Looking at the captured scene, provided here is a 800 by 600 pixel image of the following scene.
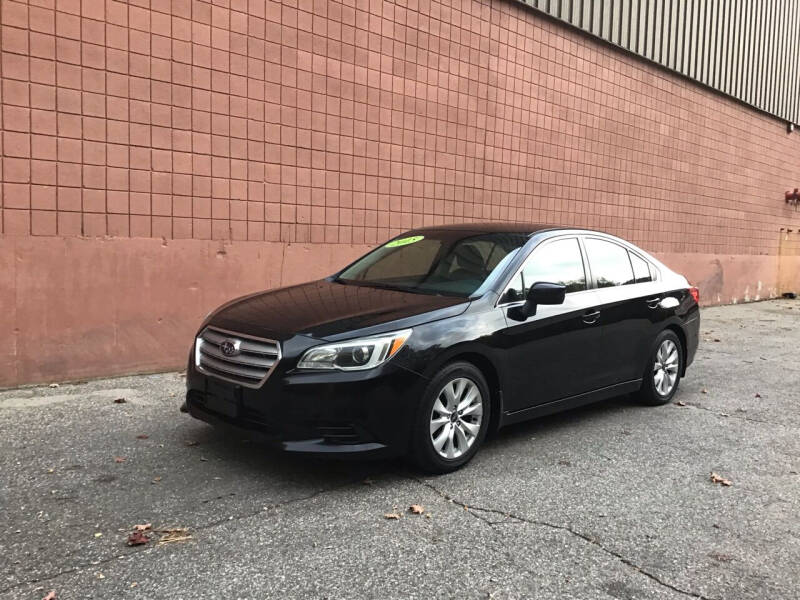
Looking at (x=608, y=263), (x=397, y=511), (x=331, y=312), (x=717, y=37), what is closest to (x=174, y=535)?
(x=397, y=511)

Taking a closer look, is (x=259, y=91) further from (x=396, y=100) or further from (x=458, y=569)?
(x=458, y=569)

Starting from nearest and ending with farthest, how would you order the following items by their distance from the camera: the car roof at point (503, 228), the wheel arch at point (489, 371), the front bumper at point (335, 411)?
the front bumper at point (335, 411)
the wheel arch at point (489, 371)
the car roof at point (503, 228)

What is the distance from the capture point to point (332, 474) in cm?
413

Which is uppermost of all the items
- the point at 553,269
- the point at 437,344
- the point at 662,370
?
the point at 553,269

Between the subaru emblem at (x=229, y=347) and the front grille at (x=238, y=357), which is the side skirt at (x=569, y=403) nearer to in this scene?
the front grille at (x=238, y=357)

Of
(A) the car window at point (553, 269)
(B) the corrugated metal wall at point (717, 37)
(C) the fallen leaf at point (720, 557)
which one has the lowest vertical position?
(C) the fallen leaf at point (720, 557)

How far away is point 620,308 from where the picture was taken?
215 inches

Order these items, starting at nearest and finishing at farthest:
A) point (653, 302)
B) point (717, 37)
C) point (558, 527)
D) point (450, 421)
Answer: point (558, 527), point (450, 421), point (653, 302), point (717, 37)

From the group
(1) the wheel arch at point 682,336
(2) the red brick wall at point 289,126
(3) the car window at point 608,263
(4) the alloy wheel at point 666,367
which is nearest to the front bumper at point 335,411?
(3) the car window at point 608,263

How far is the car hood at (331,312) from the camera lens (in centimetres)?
393

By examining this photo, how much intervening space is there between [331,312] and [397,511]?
48.8 inches

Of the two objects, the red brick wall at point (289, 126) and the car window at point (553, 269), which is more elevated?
the red brick wall at point (289, 126)

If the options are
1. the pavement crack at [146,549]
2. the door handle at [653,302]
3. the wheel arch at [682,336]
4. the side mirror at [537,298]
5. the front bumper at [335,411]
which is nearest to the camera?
the pavement crack at [146,549]

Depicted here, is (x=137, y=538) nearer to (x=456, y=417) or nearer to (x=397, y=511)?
(x=397, y=511)
